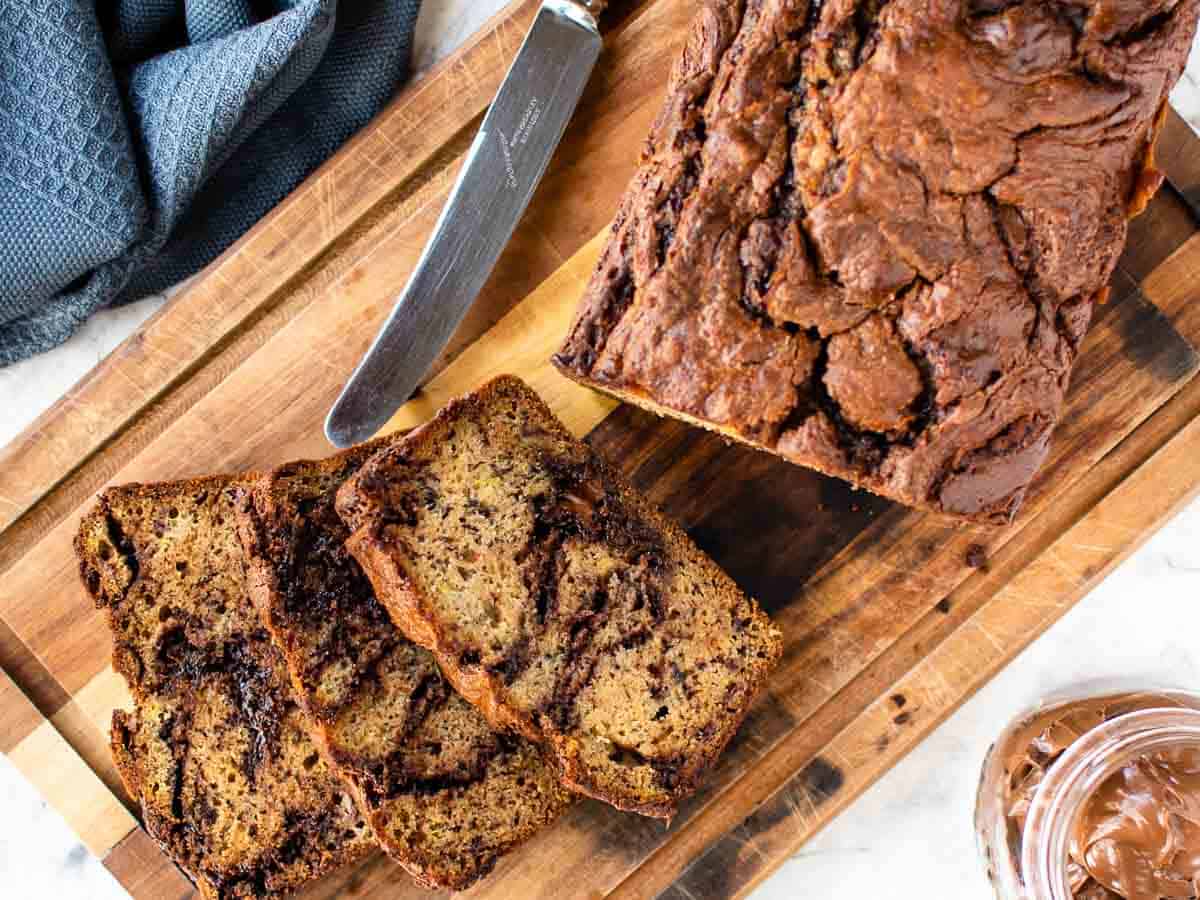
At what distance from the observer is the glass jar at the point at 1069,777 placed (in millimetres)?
2637

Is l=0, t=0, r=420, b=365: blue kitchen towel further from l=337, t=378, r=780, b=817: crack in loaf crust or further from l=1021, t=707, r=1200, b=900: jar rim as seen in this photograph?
l=1021, t=707, r=1200, b=900: jar rim

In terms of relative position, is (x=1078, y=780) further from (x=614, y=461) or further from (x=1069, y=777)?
(x=614, y=461)

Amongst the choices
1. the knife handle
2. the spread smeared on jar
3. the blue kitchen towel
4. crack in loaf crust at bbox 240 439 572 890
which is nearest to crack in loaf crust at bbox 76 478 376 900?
crack in loaf crust at bbox 240 439 572 890

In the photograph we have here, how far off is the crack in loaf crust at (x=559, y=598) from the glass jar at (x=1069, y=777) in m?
0.74

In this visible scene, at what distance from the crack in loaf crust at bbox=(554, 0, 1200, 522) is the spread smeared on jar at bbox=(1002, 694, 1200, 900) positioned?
32.8 inches

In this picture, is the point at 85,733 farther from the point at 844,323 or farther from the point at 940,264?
the point at 940,264

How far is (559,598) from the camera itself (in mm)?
2725

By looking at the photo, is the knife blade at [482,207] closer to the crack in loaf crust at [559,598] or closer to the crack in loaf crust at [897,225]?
the crack in loaf crust at [559,598]

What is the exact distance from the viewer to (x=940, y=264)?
7.39 ft

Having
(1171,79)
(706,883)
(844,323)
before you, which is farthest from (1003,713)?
→ (1171,79)

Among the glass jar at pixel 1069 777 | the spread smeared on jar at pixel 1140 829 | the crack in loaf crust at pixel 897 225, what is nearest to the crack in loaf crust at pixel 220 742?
the crack in loaf crust at pixel 897 225

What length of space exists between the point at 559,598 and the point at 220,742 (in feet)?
3.29

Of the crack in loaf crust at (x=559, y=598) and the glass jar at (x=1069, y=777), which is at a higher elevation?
the crack in loaf crust at (x=559, y=598)

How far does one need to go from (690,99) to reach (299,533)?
1.43m
